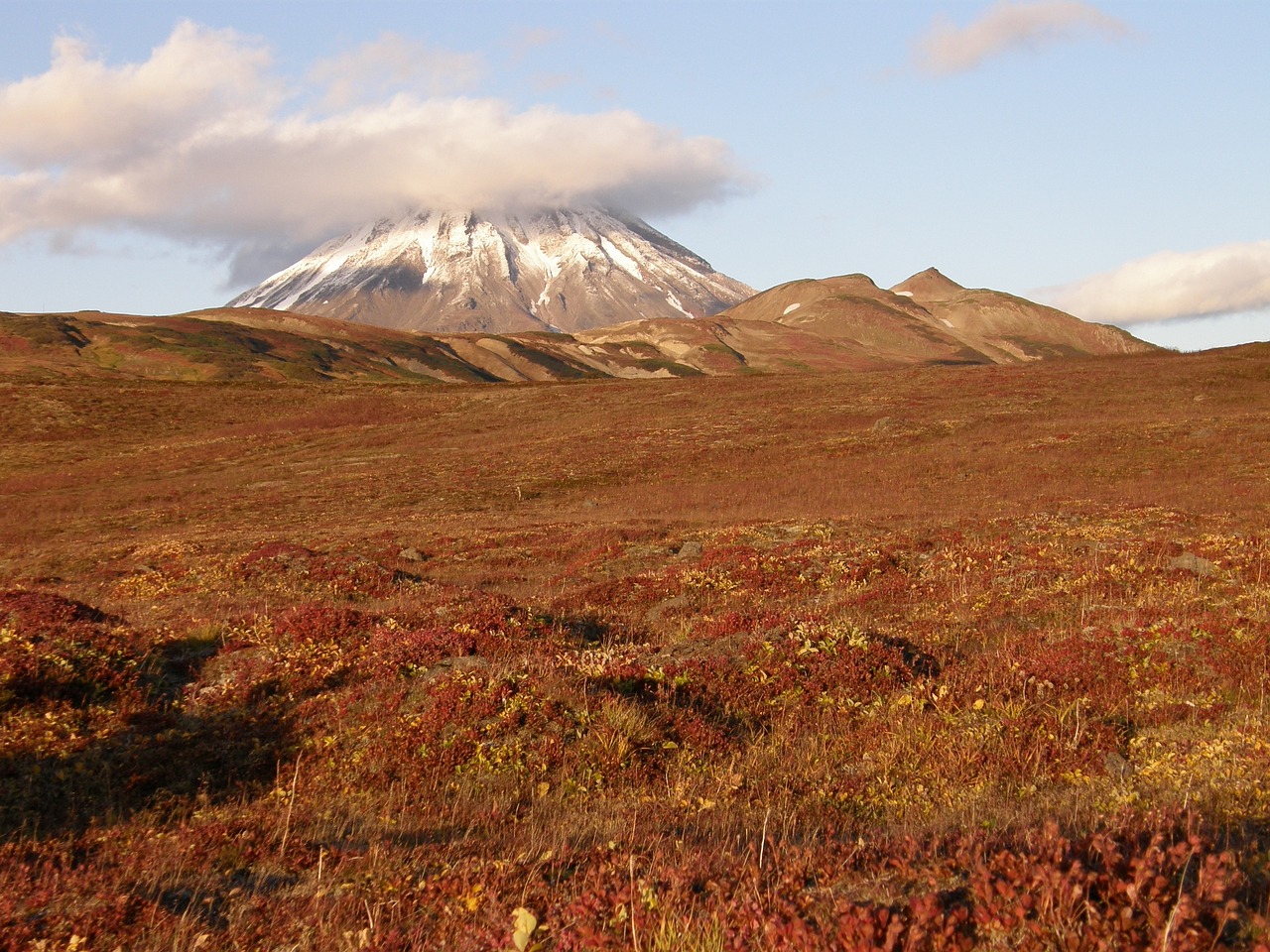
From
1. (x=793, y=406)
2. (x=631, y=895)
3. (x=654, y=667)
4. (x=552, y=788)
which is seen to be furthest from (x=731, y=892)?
(x=793, y=406)

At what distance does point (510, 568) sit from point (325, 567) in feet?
17.6

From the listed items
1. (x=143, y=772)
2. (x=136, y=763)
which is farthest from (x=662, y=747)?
(x=136, y=763)

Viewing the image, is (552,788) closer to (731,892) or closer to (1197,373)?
(731,892)

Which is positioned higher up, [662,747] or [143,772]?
[662,747]

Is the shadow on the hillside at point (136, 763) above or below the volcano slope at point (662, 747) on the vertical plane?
below

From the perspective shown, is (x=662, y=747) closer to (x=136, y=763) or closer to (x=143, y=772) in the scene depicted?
(x=143, y=772)

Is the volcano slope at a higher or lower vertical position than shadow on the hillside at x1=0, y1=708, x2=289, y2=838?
higher

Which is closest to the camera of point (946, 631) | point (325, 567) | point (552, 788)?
point (552, 788)

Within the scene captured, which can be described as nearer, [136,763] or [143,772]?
[143,772]

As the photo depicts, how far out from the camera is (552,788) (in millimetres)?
7750

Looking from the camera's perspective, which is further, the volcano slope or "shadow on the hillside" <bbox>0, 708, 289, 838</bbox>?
"shadow on the hillside" <bbox>0, 708, 289, 838</bbox>

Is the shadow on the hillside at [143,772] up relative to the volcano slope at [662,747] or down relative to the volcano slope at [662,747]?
down

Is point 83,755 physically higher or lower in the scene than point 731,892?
lower

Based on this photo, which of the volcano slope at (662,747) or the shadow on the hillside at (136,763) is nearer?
the volcano slope at (662,747)
